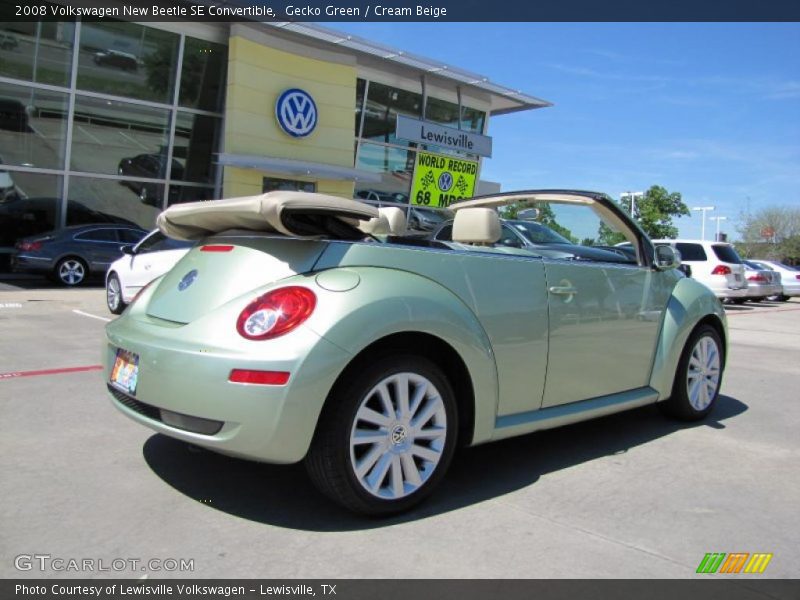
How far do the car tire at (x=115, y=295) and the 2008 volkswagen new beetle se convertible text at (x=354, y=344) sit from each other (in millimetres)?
7016

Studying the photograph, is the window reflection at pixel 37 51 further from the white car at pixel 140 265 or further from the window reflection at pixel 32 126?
the white car at pixel 140 265

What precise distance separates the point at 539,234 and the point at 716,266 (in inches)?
509

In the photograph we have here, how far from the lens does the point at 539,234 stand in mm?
6512

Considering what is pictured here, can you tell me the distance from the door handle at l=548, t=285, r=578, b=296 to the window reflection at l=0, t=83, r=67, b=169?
1693 centimetres

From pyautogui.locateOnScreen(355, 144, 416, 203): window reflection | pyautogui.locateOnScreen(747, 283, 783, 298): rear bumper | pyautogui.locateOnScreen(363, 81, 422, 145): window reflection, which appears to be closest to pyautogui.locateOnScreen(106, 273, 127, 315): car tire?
pyautogui.locateOnScreen(355, 144, 416, 203): window reflection

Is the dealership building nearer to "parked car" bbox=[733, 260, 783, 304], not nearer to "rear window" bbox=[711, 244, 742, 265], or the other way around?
"rear window" bbox=[711, 244, 742, 265]

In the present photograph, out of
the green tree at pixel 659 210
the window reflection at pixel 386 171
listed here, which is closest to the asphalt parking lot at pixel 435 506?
the window reflection at pixel 386 171

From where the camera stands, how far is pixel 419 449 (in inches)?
128

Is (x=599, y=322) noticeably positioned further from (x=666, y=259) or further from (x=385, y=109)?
(x=385, y=109)

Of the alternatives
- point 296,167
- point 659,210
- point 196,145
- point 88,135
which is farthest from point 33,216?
point 659,210

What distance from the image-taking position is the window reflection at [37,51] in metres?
16.5

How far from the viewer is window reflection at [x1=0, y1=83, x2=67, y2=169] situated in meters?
16.8
